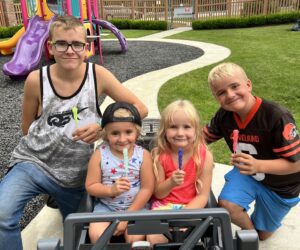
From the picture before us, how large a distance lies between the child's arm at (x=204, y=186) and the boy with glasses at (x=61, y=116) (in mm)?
570

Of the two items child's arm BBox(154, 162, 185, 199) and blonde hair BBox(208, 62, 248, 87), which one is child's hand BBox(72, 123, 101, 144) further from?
blonde hair BBox(208, 62, 248, 87)

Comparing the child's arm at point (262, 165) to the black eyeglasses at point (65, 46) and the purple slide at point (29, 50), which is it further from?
the purple slide at point (29, 50)

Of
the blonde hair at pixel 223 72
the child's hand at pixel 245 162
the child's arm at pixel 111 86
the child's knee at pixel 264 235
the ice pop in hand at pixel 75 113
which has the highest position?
the blonde hair at pixel 223 72

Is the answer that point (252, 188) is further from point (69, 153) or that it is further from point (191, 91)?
point (191, 91)

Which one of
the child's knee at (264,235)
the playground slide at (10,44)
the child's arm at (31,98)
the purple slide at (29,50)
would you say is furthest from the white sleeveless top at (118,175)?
the playground slide at (10,44)

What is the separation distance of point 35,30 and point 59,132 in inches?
259

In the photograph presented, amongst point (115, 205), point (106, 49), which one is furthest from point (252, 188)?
point (106, 49)

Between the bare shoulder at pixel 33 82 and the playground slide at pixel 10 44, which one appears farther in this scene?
the playground slide at pixel 10 44

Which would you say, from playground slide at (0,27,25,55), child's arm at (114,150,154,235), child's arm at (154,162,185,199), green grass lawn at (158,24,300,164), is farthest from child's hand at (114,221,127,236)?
playground slide at (0,27,25,55)

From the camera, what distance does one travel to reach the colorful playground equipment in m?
6.77

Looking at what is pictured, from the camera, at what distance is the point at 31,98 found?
6.11 ft

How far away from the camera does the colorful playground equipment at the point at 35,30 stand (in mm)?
6773

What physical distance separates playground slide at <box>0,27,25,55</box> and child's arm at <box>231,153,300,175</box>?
8584 mm

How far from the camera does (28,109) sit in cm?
191
